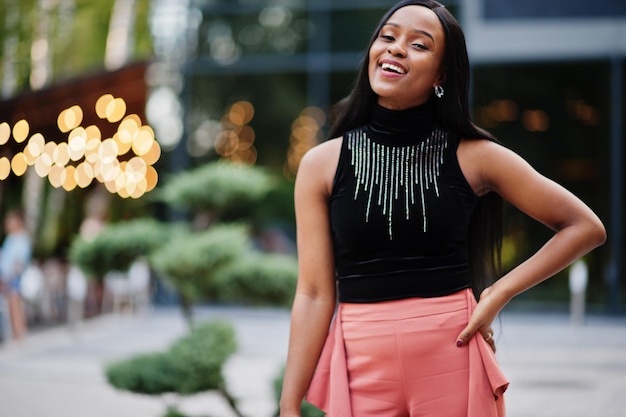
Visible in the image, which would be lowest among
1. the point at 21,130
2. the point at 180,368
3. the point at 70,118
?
the point at 180,368

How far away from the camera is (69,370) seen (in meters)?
9.69

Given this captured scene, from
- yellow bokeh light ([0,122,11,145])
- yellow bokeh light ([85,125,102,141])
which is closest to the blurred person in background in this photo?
yellow bokeh light ([0,122,11,145])

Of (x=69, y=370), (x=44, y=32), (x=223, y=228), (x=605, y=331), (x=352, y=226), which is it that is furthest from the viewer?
(x=44, y=32)

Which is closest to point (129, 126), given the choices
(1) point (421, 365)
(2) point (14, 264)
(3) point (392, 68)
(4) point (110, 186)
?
(4) point (110, 186)

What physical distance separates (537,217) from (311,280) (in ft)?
1.84

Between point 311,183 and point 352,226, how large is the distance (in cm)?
16

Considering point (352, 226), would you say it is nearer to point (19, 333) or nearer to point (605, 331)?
point (19, 333)

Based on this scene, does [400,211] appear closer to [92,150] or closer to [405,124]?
[405,124]

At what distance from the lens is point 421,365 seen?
214 centimetres

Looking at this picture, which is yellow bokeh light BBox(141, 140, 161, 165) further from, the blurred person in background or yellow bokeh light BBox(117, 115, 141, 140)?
the blurred person in background

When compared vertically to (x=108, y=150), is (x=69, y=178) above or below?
below

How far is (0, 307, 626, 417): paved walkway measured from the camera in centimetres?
755

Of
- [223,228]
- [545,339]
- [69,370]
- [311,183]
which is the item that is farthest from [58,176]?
[311,183]

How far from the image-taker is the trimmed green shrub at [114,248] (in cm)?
531
